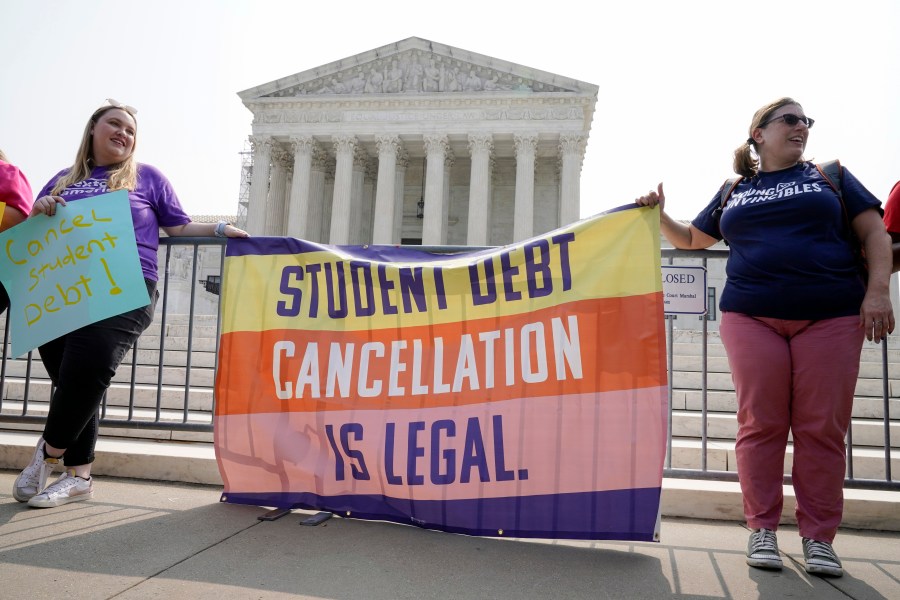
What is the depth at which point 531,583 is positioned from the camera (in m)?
2.16

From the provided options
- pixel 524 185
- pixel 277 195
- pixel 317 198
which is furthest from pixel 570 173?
pixel 277 195

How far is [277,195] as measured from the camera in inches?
1421

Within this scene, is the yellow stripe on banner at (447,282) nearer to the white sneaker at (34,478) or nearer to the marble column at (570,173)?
the white sneaker at (34,478)

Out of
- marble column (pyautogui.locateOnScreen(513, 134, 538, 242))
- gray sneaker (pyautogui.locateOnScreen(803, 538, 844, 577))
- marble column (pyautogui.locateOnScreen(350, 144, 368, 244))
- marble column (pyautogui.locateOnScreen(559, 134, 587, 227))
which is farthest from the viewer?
marble column (pyautogui.locateOnScreen(350, 144, 368, 244))

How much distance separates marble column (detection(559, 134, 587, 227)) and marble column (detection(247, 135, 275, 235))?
1696 centimetres

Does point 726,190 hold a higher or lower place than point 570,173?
lower

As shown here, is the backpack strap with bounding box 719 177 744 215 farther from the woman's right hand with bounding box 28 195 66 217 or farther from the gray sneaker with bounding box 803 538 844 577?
the woman's right hand with bounding box 28 195 66 217

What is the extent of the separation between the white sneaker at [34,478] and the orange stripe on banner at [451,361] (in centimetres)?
91

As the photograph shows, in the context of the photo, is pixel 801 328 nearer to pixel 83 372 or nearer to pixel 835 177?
pixel 835 177

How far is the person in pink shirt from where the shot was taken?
324 centimetres

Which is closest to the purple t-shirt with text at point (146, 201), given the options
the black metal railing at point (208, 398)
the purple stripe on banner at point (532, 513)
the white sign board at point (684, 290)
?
the black metal railing at point (208, 398)

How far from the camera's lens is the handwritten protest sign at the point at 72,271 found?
3.02 metres

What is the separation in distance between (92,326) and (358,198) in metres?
34.3

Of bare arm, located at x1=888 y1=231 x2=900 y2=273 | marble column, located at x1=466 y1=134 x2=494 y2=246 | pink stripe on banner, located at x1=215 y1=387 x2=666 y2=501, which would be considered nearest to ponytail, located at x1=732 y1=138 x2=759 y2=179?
bare arm, located at x1=888 y1=231 x2=900 y2=273
